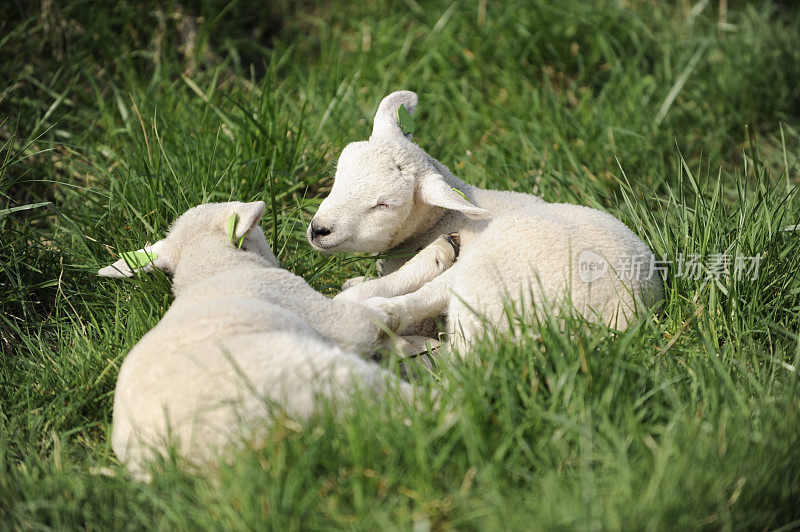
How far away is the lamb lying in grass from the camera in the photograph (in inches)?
93.7

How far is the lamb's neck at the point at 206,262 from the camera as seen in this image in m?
3.14

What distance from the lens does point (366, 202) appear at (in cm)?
337

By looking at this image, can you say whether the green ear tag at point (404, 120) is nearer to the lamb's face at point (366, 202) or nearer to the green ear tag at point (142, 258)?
the lamb's face at point (366, 202)

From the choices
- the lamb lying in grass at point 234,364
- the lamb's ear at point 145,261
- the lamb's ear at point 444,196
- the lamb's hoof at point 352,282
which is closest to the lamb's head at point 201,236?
the lamb's ear at point 145,261

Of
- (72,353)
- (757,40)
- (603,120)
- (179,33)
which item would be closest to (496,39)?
(603,120)

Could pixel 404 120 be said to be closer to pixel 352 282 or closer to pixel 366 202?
pixel 366 202

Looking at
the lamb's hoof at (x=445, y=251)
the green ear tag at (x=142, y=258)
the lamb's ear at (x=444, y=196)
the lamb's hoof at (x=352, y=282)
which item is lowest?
the lamb's hoof at (x=352, y=282)

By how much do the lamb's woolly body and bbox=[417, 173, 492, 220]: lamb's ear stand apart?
0.69 m

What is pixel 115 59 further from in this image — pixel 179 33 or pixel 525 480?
pixel 525 480

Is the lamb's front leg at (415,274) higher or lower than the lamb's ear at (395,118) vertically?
lower

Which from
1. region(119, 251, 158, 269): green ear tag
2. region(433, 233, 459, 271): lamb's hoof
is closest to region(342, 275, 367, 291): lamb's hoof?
region(433, 233, 459, 271): lamb's hoof

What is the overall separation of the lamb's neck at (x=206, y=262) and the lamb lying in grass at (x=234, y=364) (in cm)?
9

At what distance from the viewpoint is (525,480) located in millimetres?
2383

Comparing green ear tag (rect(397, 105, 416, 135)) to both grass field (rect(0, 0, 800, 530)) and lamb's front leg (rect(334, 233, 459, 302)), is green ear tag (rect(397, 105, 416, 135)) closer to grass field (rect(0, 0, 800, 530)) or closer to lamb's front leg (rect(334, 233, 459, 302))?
lamb's front leg (rect(334, 233, 459, 302))
